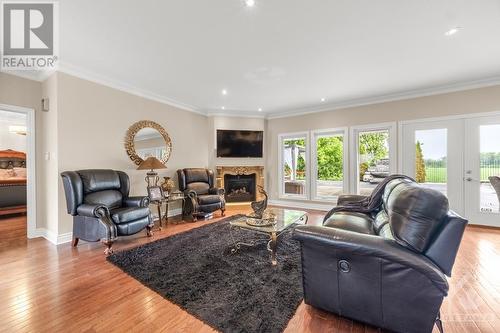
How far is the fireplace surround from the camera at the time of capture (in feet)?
19.6

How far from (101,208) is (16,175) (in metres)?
4.36

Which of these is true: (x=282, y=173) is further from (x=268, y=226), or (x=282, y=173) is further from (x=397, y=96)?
(x=268, y=226)

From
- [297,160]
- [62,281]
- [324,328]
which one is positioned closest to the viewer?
[324,328]

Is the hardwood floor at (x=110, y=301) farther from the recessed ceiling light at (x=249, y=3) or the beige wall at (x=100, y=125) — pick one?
the recessed ceiling light at (x=249, y=3)

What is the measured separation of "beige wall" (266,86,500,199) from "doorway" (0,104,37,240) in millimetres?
5001

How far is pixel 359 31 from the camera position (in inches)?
95.4

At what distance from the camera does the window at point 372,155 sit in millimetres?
4746

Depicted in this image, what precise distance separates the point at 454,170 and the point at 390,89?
1991mm

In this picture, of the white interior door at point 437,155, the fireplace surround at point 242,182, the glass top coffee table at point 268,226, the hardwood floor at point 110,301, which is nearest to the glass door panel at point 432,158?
the white interior door at point 437,155

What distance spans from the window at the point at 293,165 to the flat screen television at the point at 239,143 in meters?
0.69

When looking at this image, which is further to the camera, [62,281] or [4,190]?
[4,190]

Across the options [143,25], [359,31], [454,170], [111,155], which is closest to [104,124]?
[111,155]

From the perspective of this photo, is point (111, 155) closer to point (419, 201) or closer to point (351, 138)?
point (419, 201)

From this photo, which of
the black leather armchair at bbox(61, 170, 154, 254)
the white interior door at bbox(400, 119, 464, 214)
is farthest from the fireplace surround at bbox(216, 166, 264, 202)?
the white interior door at bbox(400, 119, 464, 214)
